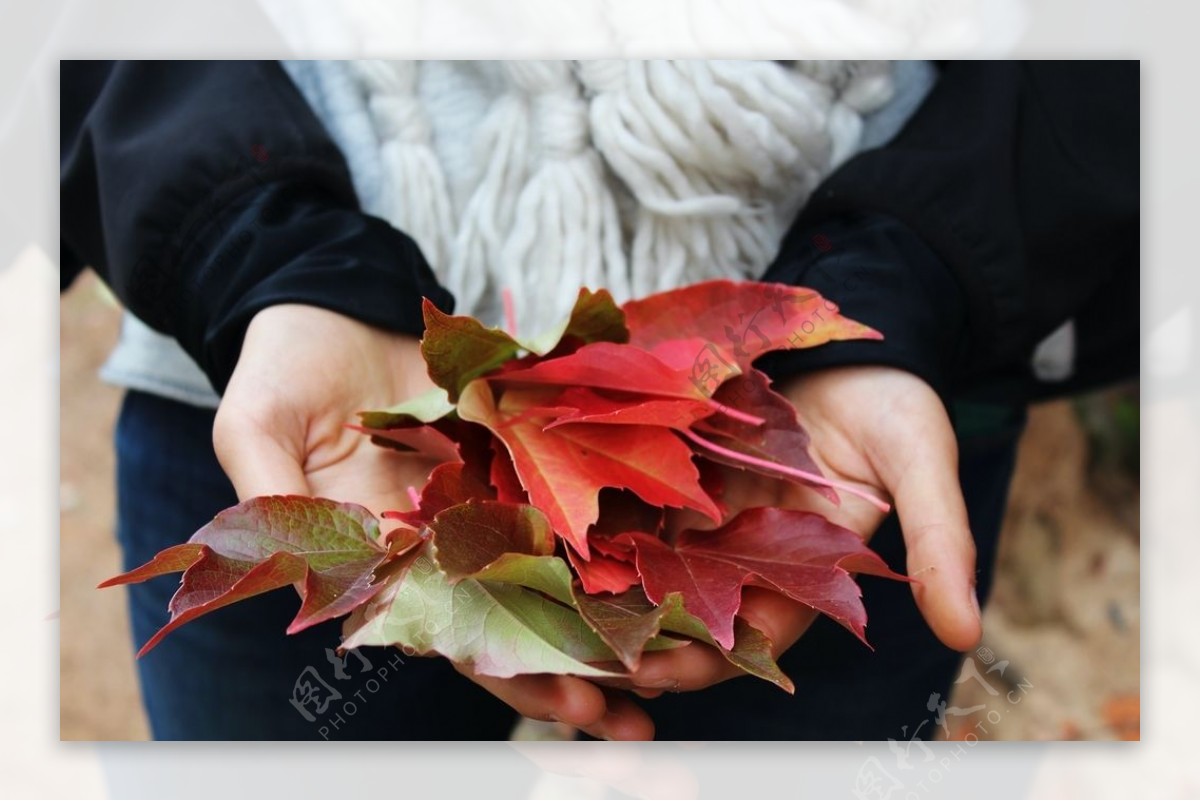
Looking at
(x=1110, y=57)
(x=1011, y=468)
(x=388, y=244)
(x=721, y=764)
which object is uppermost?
(x=1110, y=57)

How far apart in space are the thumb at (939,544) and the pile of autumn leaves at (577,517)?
2 cm

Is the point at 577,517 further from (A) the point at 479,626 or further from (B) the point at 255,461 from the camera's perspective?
(B) the point at 255,461

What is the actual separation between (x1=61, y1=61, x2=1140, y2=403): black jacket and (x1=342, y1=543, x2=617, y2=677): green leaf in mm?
232

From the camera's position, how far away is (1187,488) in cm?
98

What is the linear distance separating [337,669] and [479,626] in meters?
0.25

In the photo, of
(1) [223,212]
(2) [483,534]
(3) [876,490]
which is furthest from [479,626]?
(1) [223,212]

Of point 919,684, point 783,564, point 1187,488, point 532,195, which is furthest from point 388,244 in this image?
point 1187,488

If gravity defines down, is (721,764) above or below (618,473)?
below

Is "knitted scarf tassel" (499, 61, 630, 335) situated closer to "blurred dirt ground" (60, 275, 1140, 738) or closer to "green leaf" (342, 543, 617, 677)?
"green leaf" (342, 543, 617, 677)

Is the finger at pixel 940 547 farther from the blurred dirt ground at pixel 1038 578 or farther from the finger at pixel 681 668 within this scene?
the blurred dirt ground at pixel 1038 578

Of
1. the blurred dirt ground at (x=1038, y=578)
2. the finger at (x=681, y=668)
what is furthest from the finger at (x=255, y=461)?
the blurred dirt ground at (x=1038, y=578)

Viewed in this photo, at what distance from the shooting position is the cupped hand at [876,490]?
1.64ft

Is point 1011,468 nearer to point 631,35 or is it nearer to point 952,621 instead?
point 952,621

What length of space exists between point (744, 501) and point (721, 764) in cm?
18
